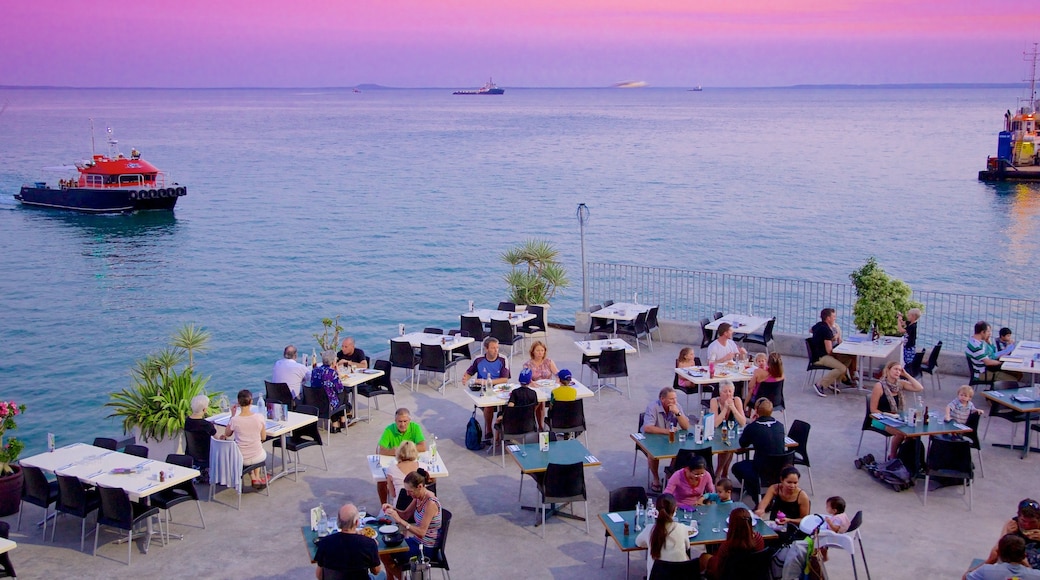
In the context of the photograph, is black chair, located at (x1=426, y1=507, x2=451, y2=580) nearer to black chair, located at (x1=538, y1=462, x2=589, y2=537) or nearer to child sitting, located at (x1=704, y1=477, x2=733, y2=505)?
black chair, located at (x1=538, y1=462, x2=589, y2=537)

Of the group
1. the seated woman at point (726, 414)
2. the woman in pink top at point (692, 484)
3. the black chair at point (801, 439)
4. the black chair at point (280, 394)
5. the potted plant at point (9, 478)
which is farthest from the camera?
the black chair at point (280, 394)

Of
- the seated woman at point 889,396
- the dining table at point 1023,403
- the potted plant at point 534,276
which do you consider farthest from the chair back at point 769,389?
the potted plant at point 534,276

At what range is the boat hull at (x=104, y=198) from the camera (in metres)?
60.0

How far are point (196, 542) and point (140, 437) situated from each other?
2678mm

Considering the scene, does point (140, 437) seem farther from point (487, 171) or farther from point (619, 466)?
point (487, 171)

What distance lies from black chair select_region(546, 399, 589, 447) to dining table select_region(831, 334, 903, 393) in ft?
15.3

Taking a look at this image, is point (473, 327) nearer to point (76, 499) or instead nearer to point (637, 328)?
point (637, 328)

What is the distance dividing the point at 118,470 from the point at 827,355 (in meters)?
10.0

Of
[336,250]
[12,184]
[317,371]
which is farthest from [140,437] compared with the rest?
[12,184]

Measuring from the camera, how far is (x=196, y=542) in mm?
9844

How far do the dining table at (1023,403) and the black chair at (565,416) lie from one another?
17.5ft

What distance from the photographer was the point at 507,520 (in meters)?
10.3

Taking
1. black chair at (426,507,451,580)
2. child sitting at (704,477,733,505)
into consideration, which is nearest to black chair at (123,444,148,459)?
black chair at (426,507,451,580)

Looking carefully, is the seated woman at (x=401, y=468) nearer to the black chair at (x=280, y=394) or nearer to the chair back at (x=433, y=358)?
the black chair at (x=280, y=394)
